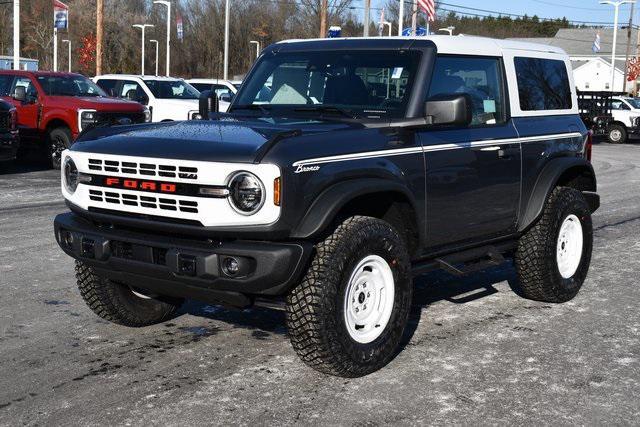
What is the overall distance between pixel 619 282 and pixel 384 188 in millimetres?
3635

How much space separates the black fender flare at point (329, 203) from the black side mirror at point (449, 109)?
2.18ft

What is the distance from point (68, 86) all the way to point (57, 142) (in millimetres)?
1279

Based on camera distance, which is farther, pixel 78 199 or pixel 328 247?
pixel 78 199

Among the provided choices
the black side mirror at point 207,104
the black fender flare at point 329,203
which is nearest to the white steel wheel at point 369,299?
the black fender flare at point 329,203

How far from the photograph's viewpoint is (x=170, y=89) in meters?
20.9

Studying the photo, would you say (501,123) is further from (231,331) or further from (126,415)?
(126,415)

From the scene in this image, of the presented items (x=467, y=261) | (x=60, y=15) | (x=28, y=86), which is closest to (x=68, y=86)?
(x=28, y=86)

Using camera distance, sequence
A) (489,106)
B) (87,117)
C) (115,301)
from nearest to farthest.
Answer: (115,301) < (489,106) < (87,117)

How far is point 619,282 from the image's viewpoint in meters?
7.64

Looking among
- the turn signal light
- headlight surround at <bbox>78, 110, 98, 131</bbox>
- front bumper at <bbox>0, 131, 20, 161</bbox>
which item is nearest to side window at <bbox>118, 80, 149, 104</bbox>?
headlight surround at <bbox>78, 110, 98, 131</bbox>

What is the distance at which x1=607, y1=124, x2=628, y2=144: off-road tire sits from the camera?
32.6 metres

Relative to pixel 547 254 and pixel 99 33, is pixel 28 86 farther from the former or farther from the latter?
pixel 99 33

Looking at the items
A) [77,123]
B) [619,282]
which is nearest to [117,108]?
[77,123]

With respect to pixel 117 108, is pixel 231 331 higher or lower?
lower
